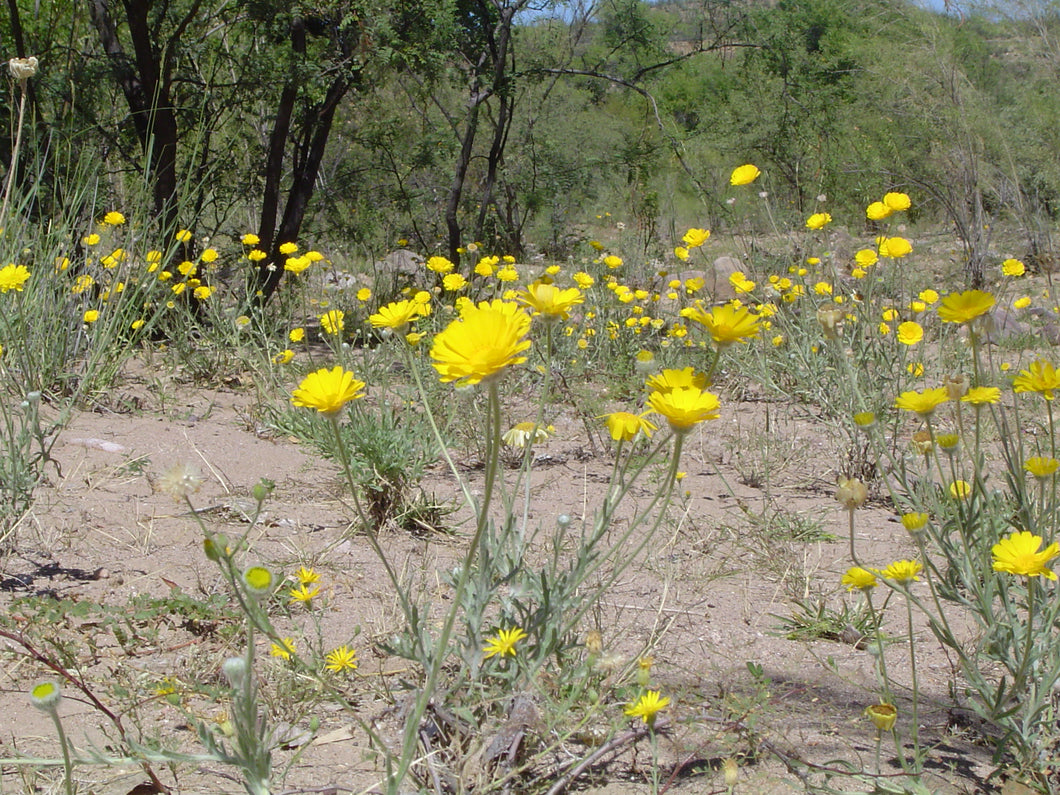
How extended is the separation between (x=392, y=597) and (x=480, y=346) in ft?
4.11

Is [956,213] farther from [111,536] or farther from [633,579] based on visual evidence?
[111,536]

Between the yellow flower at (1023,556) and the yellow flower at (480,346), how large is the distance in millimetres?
804

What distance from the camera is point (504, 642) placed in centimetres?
140

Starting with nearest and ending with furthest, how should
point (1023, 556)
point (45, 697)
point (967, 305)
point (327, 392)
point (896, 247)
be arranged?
point (45, 697), point (327, 392), point (1023, 556), point (967, 305), point (896, 247)

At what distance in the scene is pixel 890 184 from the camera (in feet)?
33.7

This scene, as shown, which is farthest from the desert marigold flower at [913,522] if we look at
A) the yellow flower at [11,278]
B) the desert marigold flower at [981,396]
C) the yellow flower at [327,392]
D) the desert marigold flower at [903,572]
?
the yellow flower at [11,278]

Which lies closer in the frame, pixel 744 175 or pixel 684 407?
pixel 684 407

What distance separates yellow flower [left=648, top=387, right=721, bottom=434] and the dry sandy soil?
0.53 meters

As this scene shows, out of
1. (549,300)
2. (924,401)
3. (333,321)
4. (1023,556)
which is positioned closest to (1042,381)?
(924,401)

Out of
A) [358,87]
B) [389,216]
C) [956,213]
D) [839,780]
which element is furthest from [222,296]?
[956,213]

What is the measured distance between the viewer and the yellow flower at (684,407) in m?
1.19

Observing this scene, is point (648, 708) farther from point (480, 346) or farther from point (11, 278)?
point (11, 278)

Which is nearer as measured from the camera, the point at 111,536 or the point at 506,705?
the point at 506,705

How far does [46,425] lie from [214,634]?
5.68 ft
